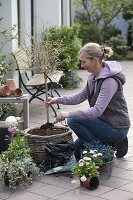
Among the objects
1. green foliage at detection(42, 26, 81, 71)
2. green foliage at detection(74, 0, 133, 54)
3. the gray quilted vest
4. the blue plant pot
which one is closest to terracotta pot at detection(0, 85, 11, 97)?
the blue plant pot

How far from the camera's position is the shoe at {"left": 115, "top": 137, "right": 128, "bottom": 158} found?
19.8 feet

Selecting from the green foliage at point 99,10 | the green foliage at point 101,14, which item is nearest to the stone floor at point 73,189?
the green foliage at point 101,14

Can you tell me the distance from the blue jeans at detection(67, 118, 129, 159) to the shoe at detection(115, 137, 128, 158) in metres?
0.12

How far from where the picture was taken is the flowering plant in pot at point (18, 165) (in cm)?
516

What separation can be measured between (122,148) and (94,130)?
477mm

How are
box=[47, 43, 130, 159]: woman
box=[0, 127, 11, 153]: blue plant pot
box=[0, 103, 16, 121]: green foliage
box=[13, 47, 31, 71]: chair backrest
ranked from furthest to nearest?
box=[13, 47, 31, 71]: chair backrest
box=[0, 103, 16, 121]: green foliage
box=[0, 127, 11, 153]: blue plant pot
box=[47, 43, 130, 159]: woman

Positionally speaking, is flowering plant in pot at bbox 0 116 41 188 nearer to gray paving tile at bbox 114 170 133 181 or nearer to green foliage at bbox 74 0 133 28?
gray paving tile at bbox 114 170 133 181

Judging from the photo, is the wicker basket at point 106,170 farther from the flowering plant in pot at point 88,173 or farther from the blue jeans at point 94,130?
the blue jeans at point 94,130

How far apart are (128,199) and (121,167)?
1030 mm

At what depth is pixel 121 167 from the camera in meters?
5.81

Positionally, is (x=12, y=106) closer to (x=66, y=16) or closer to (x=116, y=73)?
(x=116, y=73)

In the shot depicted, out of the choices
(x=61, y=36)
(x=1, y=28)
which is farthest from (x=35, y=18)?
(x=1, y=28)

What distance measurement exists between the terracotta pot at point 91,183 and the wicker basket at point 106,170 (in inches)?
8.8

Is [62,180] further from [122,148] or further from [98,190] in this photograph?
[122,148]
